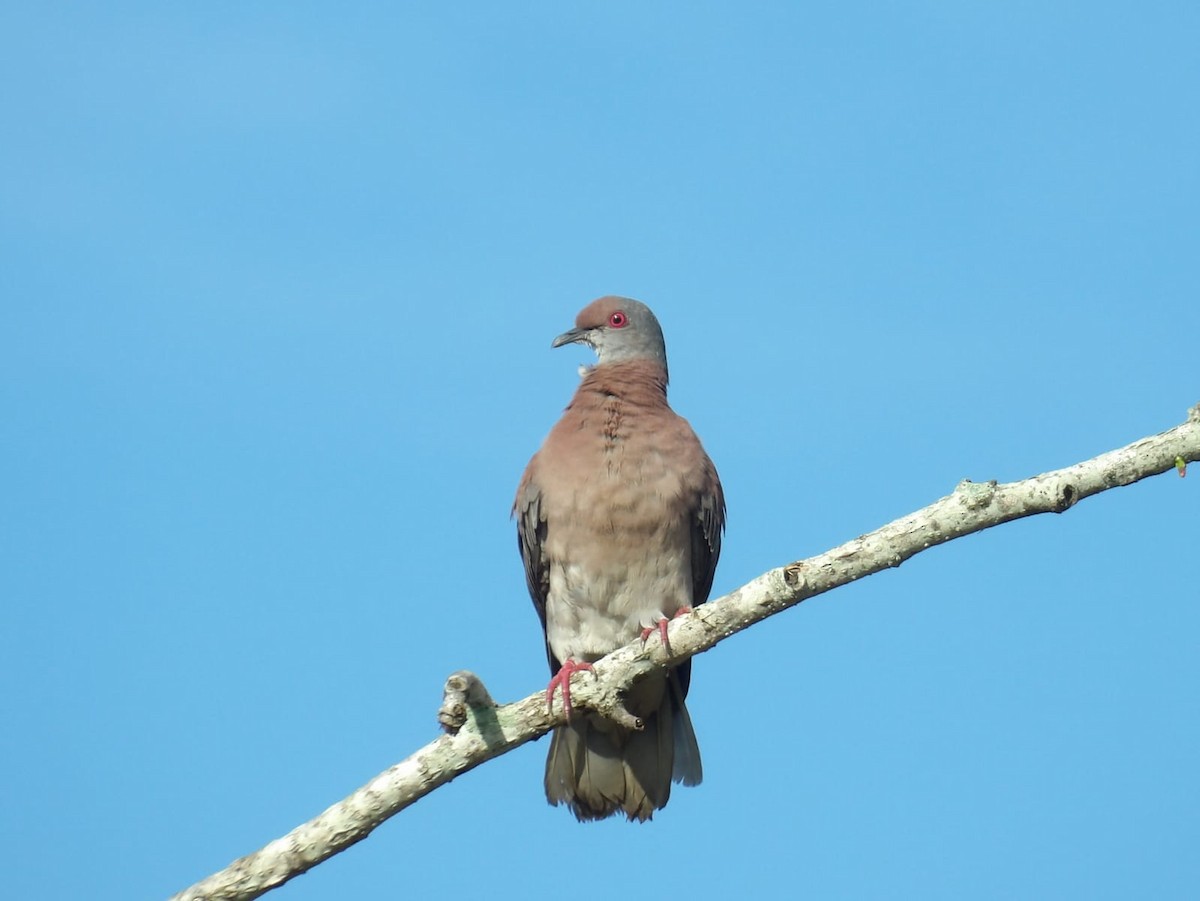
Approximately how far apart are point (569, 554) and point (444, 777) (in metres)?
1.79

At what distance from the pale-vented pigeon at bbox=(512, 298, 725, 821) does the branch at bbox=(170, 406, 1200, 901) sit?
1166 mm

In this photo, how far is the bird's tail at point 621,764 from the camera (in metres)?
6.61

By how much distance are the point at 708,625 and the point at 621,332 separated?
2.66 meters

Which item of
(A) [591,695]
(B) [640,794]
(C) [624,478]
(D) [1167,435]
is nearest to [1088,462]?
(D) [1167,435]

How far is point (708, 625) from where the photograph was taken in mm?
5133

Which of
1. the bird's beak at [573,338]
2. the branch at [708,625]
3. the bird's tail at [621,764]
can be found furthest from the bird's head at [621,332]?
the branch at [708,625]

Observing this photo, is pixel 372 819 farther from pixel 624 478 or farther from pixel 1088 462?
pixel 1088 462

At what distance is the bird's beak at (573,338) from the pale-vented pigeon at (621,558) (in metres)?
0.83

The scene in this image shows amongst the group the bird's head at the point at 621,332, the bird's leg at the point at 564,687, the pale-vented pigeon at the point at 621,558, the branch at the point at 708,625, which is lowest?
the branch at the point at 708,625

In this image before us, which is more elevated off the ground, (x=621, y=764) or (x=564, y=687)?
(x=621, y=764)

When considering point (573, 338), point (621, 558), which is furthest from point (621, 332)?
point (621, 558)

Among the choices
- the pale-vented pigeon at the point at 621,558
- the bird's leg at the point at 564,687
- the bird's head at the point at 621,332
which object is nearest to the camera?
the bird's leg at the point at 564,687

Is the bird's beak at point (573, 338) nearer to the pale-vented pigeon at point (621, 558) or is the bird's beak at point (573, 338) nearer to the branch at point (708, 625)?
the pale-vented pigeon at point (621, 558)

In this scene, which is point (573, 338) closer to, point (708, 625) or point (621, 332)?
point (621, 332)
